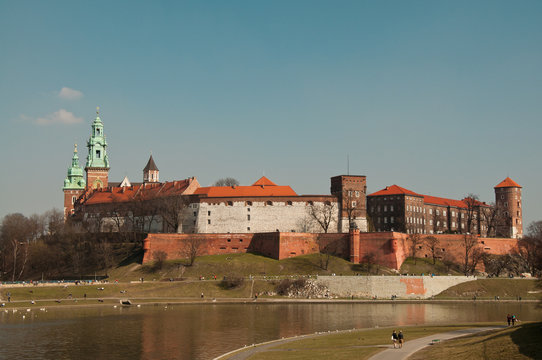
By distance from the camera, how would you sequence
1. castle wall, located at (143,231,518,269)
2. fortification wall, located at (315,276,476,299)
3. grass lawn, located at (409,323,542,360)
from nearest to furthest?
1. grass lawn, located at (409,323,542,360)
2. fortification wall, located at (315,276,476,299)
3. castle wall, located at (143,231,518,269)

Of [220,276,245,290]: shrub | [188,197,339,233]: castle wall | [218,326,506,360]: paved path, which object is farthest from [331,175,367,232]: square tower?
[218,326,506,360]: paved path

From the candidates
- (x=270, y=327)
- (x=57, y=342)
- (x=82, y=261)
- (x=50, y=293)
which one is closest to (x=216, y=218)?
Answer: (x=82, y=261)

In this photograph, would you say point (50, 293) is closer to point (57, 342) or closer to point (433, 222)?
point (57, 342)

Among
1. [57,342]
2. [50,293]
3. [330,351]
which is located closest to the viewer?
[330,351]

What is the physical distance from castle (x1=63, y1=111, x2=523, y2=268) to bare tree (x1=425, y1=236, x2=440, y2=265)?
5242 millimetres

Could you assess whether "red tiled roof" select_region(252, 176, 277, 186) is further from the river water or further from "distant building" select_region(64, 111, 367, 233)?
the river water

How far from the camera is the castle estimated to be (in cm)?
9325

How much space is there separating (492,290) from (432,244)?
1330 centimetres

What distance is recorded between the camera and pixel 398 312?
58250 millimetres

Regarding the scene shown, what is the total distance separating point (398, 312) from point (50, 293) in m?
38.8

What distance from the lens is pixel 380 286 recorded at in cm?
7250

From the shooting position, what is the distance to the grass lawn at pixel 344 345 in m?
31.0

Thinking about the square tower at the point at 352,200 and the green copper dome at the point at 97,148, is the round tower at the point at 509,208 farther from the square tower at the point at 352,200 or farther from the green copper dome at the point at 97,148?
the green copper dome at the point at 97,148

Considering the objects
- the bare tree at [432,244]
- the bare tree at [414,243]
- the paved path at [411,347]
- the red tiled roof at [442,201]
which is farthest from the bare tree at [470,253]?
the paved path at [411,347]
